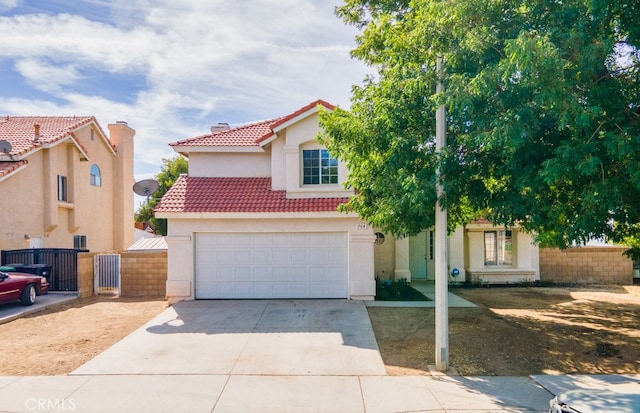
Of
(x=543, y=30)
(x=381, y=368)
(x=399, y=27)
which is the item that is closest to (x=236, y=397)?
(x=381, y=368)

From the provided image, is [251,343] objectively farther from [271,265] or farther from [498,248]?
[498,248]

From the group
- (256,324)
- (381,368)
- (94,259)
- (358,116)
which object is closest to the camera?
(381,368)

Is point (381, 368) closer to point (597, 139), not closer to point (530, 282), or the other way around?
point (597, 139)

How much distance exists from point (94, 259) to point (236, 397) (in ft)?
36.7

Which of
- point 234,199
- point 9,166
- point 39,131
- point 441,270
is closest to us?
point 441,270

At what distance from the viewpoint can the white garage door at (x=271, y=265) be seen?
12.9m

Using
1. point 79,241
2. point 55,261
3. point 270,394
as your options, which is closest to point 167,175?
point 79,241

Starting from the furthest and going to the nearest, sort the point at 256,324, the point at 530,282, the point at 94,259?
the point at 530,282 → the point at 94,259 → the point at 256,324

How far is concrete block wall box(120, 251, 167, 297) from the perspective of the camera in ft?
47.6

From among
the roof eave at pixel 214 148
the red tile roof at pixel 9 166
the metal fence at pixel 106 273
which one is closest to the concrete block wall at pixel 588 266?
the roof eave at pixel 214 148

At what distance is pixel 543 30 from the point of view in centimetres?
627

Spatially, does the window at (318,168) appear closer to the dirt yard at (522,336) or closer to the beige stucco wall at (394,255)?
the beige stucco wall at (394,255)

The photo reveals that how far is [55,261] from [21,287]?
2.68 m

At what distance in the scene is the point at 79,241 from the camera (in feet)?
69.2
